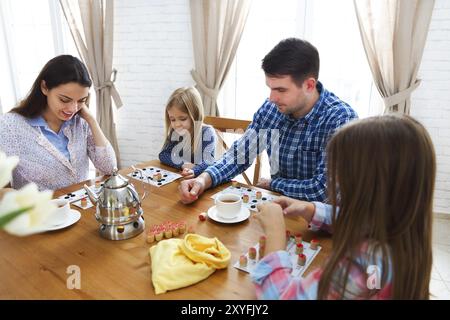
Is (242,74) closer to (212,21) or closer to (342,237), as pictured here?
(212,21)

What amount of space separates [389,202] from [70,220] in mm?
934

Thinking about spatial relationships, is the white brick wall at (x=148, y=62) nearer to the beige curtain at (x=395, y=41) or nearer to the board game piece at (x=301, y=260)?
the beige curtain at (x=395, y=41)

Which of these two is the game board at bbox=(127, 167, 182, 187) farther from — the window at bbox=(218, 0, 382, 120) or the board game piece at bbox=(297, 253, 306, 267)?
the window at bbox=(218, 0, 382, 120)

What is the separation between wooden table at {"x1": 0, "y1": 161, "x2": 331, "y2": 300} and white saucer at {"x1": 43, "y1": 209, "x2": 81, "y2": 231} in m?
0.02

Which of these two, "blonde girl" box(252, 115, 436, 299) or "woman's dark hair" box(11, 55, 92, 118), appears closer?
"blonde girl" box(252, 115, 436, 299)

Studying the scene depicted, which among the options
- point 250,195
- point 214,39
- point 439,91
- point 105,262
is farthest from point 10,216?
point 439,91

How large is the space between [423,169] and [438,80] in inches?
84.0

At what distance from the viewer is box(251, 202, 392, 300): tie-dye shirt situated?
2.27 feet

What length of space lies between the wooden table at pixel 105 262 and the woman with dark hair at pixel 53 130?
465mm

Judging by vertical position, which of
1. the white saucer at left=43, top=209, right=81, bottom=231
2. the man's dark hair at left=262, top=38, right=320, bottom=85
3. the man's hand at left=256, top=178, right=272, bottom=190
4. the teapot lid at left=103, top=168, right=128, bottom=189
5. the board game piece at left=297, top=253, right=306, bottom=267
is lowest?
the man's hand at left=256, top=178, right=272, bottom=190

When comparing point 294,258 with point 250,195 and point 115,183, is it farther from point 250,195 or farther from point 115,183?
point 115,183

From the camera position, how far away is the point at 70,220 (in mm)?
1111

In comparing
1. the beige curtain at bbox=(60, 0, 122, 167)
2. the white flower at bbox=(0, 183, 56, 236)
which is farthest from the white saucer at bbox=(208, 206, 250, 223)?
the beige curtain at bbox=(60, 0, 122, 167)
